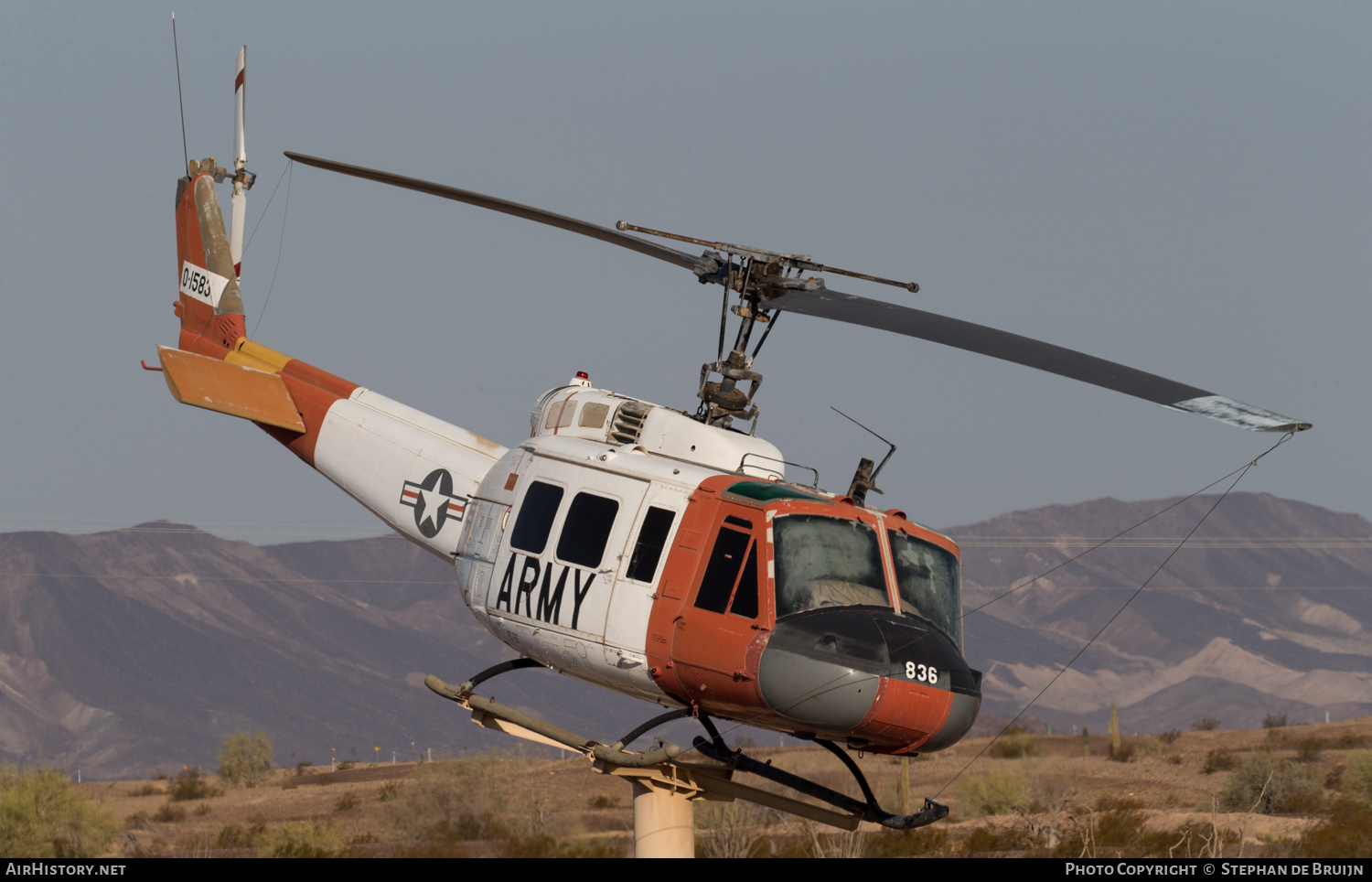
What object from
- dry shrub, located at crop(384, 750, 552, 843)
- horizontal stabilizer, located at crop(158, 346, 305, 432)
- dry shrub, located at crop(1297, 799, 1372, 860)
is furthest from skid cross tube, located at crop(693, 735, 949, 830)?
dry shrub, located at crop(384, 750, 552, 843)

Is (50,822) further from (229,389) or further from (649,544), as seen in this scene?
(649,544)

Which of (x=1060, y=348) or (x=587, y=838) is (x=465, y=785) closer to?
(x=587, y=838)

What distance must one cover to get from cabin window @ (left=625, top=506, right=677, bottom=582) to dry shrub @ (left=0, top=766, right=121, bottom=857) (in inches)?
1029

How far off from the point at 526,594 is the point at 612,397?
2.53 meters

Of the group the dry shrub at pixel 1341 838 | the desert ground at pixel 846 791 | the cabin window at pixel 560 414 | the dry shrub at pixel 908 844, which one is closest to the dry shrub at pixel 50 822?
the desert ground at pixel 846 791

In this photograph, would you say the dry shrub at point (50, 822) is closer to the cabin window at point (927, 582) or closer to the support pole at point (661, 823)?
the support pole at point (661, 823)

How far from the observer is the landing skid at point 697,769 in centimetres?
1366

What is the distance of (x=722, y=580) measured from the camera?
13.0m

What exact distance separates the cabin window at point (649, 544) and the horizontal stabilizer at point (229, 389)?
7.53 m

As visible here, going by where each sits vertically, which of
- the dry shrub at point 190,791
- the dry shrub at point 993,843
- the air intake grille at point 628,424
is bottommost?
the dry shrub at point 190,791

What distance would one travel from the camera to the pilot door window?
12.9 metres

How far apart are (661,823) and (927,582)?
3.79 metres
